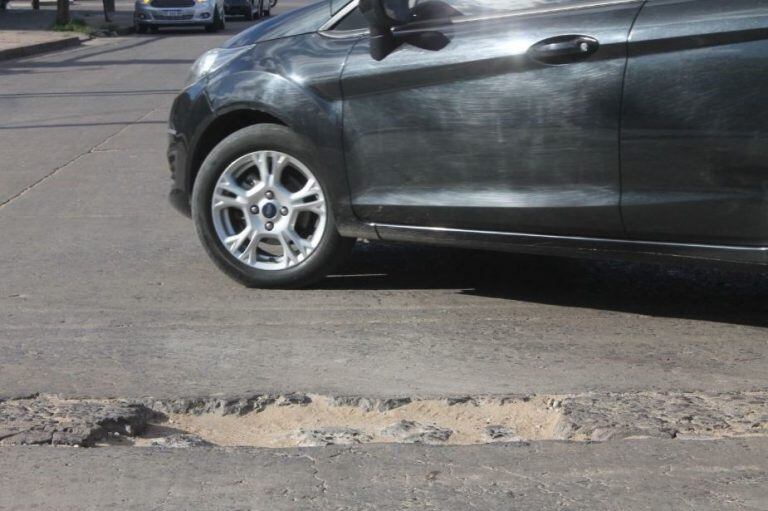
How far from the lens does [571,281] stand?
242 inches

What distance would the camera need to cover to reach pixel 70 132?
466 inches

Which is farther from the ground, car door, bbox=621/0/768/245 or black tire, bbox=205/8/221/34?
car door, bbox=621/0/768/245

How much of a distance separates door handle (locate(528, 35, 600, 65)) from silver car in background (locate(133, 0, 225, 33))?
87.0 feet

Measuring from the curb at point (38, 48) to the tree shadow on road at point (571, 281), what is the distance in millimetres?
17198

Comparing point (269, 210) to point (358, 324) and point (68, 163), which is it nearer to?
point (358, 324)

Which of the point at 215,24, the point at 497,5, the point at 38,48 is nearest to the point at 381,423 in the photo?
the point at 497,5

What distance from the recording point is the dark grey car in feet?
15.8

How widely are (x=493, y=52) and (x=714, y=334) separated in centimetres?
145

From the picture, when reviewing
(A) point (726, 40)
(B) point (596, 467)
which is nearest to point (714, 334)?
(A) point (726, 40)

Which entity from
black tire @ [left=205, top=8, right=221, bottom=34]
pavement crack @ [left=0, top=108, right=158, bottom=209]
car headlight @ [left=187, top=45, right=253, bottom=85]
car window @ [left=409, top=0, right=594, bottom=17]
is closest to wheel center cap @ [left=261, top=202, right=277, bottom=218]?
car headlight @ [left=187, top=45, right=253, bottom=85]

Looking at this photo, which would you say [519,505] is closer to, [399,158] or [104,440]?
[104,440]

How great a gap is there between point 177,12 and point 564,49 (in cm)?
2694

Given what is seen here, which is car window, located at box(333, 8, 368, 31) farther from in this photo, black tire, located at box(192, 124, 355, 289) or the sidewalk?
the sidewalk

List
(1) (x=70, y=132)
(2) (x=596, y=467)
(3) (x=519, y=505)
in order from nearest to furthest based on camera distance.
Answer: (3) (x=519, y=505) < (2) (x=596, y=467) < (1) (x=70, y=132)
